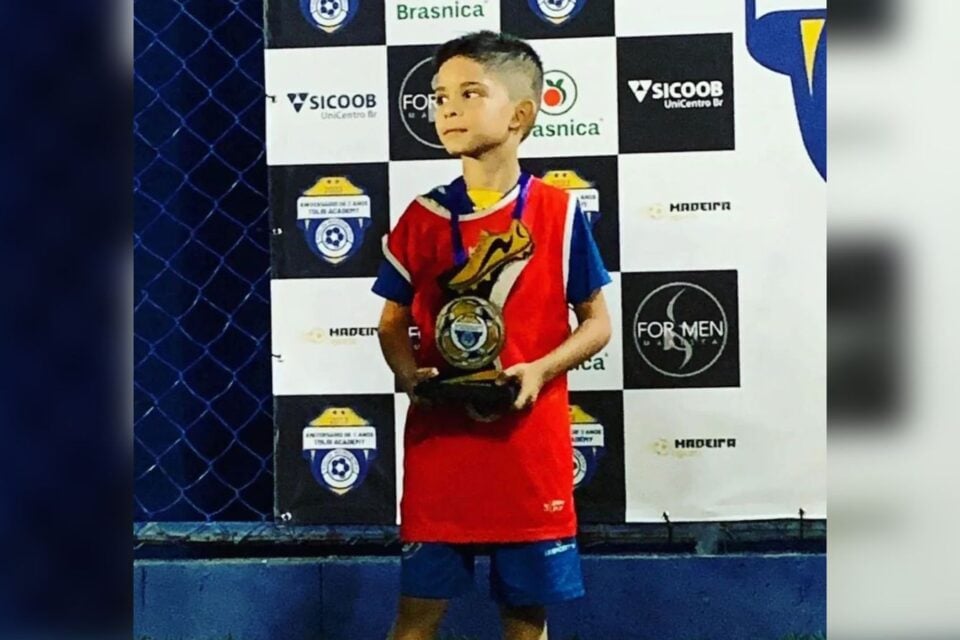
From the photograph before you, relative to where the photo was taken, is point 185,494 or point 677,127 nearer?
point 677,127

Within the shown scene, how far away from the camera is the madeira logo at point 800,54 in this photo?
1638mm

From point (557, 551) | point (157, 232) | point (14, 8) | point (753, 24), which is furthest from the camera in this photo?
point (157, 232)

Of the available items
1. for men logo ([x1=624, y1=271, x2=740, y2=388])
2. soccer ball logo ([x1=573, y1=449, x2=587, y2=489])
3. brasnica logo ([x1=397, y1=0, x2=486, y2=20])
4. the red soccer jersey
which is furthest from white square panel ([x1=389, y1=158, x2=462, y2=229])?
soccer ball logo ([x1=573, y1=449, x2=587, y2=489])

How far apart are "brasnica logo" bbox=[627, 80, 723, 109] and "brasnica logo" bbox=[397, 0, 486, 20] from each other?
26cm

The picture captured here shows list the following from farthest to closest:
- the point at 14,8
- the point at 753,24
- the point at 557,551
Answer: the point at 753,24 → the point at 557,551 → the point at 14,8

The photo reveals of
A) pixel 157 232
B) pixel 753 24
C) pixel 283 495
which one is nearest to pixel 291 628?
pixel 283 495

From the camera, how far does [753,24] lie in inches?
64.8

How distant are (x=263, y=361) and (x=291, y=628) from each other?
446 mm

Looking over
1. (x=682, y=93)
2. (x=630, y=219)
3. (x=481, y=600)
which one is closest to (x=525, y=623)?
(x=481, y=600)

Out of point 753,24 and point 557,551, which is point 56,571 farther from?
point 753,24

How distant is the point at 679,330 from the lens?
1.66 metres

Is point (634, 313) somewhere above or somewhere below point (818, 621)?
above

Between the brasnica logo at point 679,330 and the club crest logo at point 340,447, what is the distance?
456 mm

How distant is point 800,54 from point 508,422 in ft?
2.40
